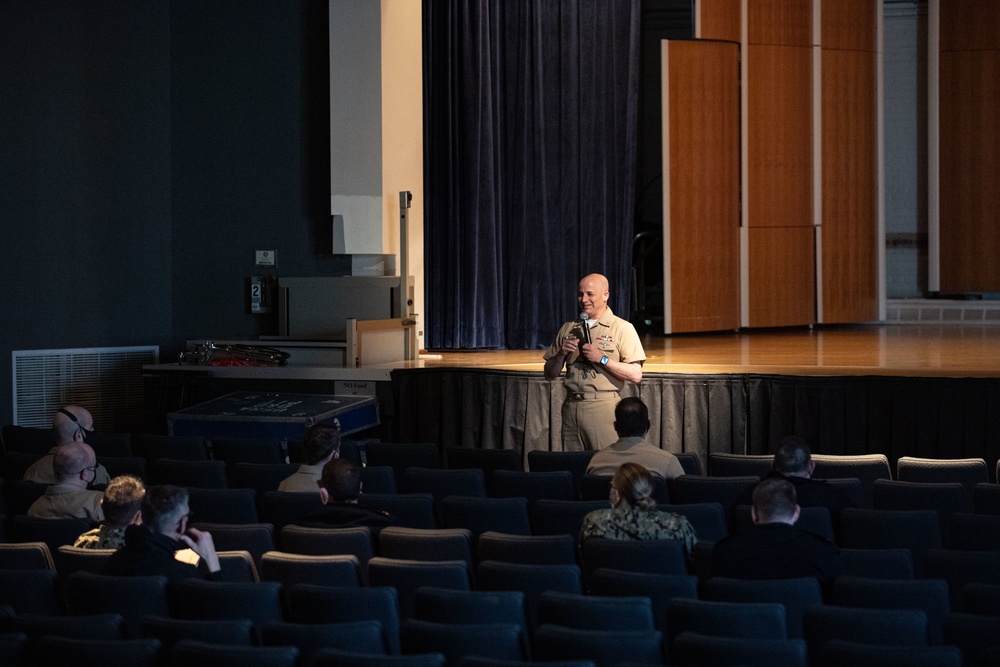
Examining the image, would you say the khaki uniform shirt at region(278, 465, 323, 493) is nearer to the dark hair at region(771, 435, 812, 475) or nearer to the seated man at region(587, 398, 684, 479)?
the seated man at region(587, 398, 684, 479)

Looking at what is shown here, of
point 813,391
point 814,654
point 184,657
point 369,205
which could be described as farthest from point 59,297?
point 814,654

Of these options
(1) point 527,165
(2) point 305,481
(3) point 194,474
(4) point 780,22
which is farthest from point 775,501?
(4) point 780,22

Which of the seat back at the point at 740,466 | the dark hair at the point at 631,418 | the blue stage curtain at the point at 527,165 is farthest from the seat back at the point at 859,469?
the blue stage curtain at the point at 527,165

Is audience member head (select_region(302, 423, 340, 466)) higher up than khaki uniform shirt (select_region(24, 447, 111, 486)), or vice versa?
audience member head (select_region(302, 423, 340, 466))

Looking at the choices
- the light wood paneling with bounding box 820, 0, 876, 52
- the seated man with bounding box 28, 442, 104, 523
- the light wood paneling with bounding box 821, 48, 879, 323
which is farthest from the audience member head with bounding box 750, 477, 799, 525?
the light wood paneling with bounding box 820, 0, 876, 52

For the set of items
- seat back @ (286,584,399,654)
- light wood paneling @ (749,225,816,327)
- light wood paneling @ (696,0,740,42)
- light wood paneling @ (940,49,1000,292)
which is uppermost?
light wood paneling @ (696,0,740,42)

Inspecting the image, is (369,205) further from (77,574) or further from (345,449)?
(77,574)

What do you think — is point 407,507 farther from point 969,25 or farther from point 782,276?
point 969,25

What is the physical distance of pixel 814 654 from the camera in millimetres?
3162

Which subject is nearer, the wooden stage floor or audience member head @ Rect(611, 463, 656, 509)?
audience member head @ Rect(611, 463, 656, 509)

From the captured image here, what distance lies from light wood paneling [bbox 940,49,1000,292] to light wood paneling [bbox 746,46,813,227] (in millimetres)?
1800

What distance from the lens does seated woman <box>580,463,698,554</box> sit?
4.15m

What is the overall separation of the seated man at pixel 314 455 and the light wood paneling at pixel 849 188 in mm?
8269

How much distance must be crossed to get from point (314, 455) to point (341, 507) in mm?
832
